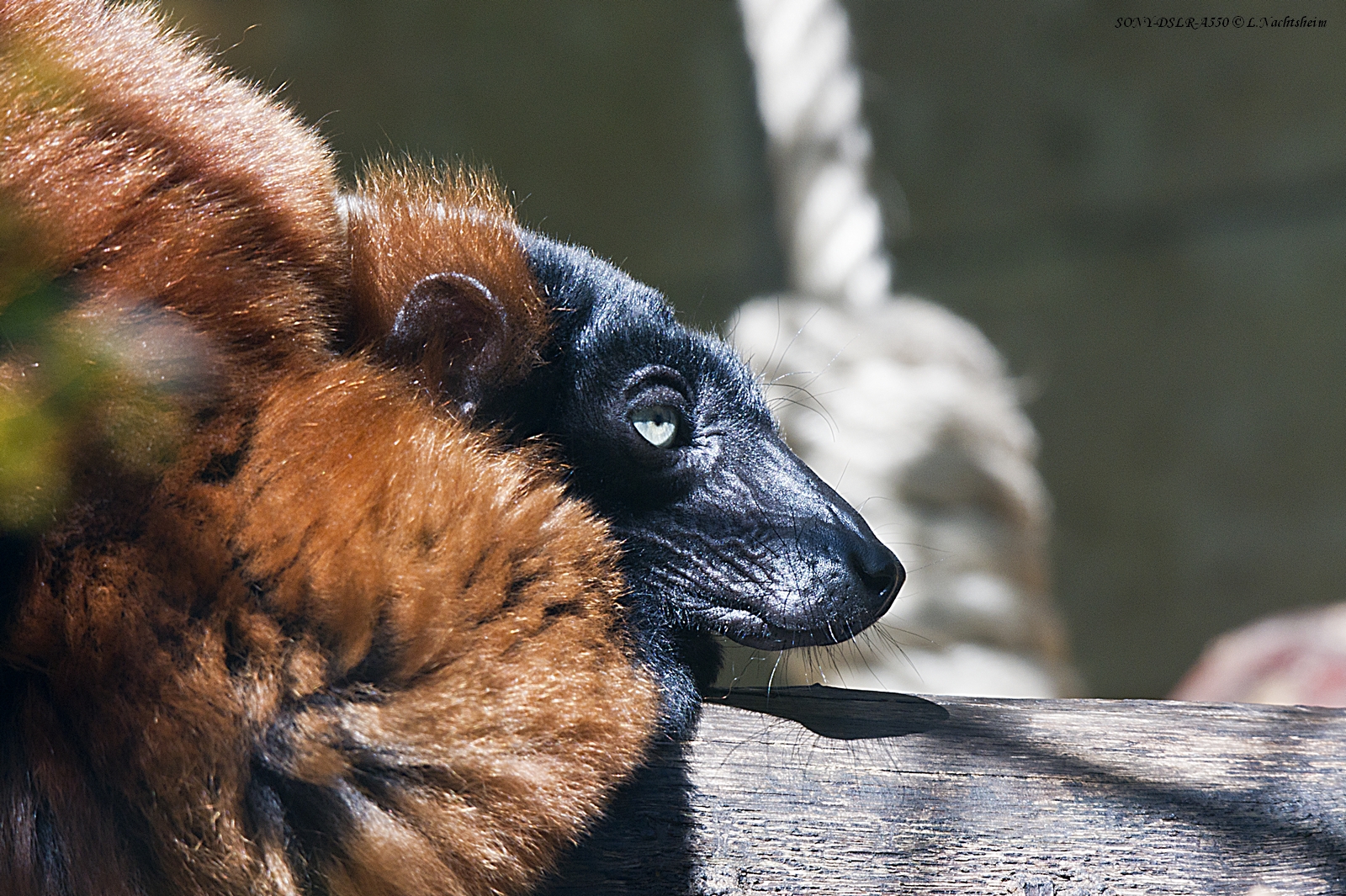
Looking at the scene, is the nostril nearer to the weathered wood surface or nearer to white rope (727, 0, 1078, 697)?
the weathered wood surface

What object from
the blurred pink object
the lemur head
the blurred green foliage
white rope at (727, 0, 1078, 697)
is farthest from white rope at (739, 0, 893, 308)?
the blurred green foliage

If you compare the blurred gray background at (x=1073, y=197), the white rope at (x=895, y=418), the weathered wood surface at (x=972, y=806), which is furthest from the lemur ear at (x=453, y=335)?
the blurred gray background at (x=1073, y=197)

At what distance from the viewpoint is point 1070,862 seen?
0.78 m

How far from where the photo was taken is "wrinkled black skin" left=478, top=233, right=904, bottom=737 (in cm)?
93

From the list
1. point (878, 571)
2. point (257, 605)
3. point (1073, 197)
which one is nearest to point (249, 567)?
point (257, 605)

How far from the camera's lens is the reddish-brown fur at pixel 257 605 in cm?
65

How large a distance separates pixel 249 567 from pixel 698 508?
1.26ft

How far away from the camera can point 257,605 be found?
2.21 ft

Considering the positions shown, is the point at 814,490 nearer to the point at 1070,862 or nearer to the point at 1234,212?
the point at 1070,862

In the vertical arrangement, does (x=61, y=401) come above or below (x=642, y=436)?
below

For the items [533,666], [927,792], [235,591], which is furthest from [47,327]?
[927,792]

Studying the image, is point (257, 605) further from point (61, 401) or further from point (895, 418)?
point (895, 418)

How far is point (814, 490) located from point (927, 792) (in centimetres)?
28

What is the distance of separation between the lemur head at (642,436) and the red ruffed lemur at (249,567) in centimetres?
4
